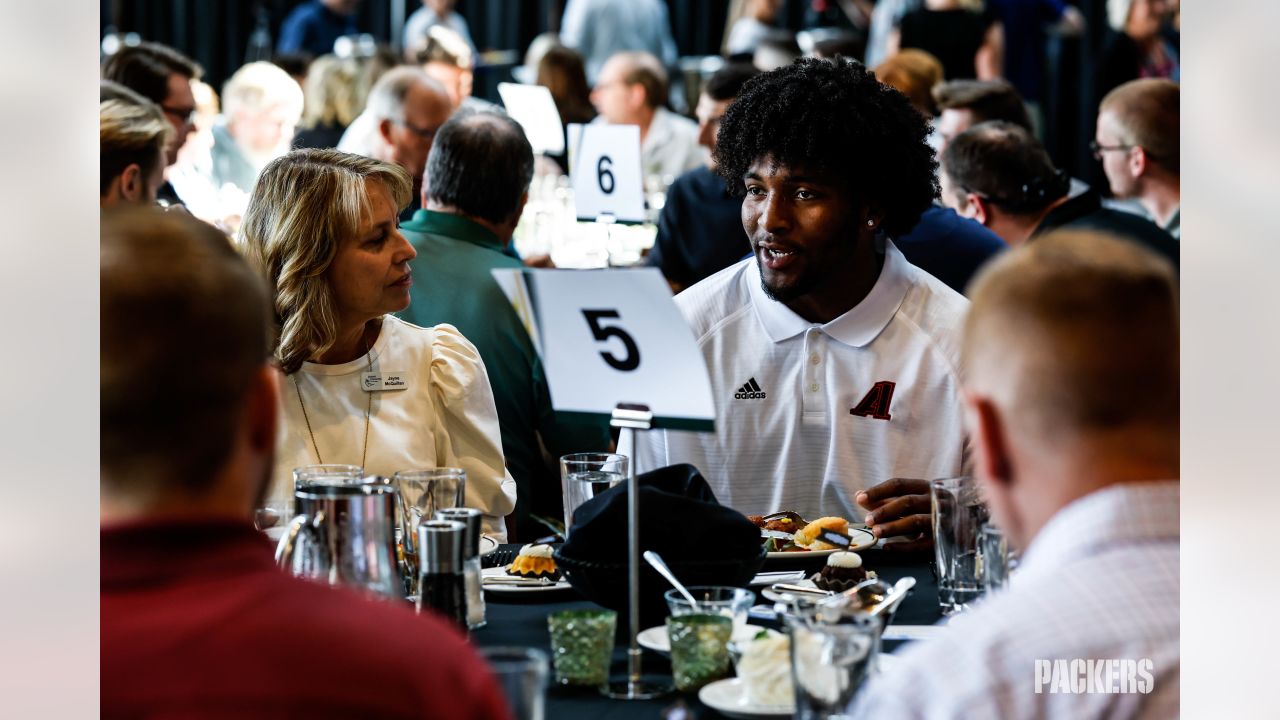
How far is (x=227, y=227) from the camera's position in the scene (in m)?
4.58

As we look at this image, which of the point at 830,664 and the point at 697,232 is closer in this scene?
the point at 830,664

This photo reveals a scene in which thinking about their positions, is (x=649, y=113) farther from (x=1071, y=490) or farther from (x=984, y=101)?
(x=1071, y=490)

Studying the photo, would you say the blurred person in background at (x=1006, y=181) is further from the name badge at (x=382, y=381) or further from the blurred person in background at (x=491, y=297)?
the name badge at (x=382, y=381)

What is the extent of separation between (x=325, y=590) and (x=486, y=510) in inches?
64.4

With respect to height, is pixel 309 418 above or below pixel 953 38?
below

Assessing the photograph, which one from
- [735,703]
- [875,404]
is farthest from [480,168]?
[735,703]

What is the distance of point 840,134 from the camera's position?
271 cm

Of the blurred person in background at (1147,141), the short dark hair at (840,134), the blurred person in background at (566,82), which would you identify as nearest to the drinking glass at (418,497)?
the short dark hair at (840,134)

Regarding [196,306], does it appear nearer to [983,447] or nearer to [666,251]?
[983,447]

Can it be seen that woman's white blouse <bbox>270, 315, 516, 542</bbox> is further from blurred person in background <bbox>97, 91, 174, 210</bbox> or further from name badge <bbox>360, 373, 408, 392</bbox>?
blurred person in background <bbox>97, 91, 174, 210</bbox>

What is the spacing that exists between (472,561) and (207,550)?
72cm

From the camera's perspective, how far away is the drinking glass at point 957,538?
1.87 meters

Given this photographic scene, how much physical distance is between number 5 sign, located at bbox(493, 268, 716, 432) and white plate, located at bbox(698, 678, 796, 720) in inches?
10.9
